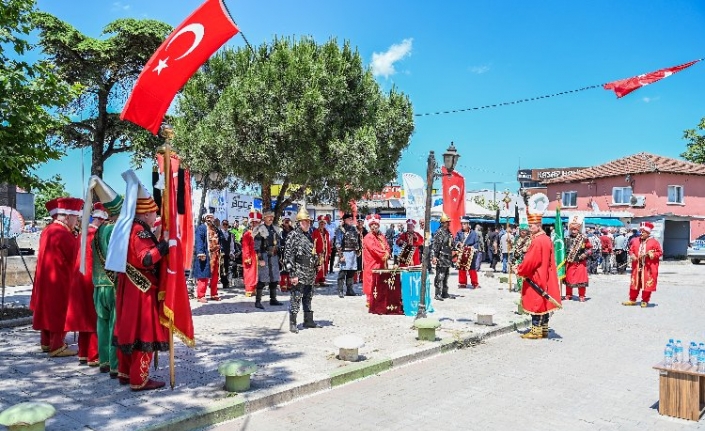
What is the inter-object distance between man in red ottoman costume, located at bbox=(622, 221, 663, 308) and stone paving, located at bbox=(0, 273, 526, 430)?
12.2ft

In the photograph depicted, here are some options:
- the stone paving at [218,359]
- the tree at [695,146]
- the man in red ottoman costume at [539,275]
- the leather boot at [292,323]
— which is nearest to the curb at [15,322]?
the stone paving at [218,359]

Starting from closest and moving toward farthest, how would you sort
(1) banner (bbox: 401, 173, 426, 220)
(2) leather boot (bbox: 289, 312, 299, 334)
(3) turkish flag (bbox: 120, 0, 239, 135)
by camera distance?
(3) turkish flag (bbox: 120, 0, 239, 135) → (2) leather boot (bbox: 289, 312, 299, 334) → (1) banner (bbox: 401, 173, 426, 220)

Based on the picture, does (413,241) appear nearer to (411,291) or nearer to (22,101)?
(411,291)

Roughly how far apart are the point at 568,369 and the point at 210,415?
185 inches

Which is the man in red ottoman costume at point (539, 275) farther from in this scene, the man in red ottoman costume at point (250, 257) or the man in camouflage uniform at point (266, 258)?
the man in red ottoman costume at point (250, 257)

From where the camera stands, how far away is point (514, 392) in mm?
6246

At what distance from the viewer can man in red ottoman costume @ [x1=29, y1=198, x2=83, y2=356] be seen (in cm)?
743

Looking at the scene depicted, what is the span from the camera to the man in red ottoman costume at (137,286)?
562 cm

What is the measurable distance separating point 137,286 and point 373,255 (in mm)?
6897

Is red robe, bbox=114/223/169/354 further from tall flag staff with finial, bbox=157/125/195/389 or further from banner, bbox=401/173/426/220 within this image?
banner, bbox=401/173/426/220

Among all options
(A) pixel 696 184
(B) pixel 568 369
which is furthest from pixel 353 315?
(A) pixel 696 184

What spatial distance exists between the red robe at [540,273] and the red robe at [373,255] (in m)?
3.53

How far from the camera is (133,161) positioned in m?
22.8

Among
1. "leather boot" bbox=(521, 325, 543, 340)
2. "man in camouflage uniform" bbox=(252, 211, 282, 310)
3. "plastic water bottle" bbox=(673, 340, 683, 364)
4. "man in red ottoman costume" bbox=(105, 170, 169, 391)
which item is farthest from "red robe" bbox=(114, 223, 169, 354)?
"leather boot" bbox=(521, 325, 543, 340)
